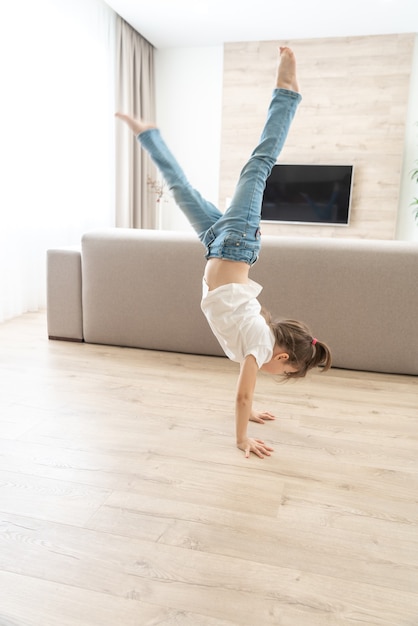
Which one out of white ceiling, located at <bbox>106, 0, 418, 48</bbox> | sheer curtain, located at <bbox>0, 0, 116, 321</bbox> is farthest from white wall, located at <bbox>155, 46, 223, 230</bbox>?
sheer curtain, located at <bbox>0, 0, 116, 321</bbox>

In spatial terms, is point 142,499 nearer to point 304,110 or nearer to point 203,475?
point 203,475

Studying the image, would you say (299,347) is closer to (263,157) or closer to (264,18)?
(263,157)

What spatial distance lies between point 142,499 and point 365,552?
60 cm

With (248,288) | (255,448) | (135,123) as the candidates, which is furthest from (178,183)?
(255,448)

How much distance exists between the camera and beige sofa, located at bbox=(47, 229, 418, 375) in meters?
2.41

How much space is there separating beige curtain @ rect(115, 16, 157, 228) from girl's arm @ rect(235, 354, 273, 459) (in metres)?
4.27

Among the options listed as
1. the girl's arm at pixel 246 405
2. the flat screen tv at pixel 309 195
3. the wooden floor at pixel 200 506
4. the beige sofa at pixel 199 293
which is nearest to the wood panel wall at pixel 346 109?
the flat screen tv at pixel 309 195

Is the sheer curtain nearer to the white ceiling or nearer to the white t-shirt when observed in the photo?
the white ceiling

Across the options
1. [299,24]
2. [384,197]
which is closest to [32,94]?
[299,24]

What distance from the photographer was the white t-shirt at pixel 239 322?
165cm

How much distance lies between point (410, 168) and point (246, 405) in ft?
16.0

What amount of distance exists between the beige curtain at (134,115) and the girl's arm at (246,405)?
4.27 m

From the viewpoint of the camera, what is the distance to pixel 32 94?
3812 millimetres

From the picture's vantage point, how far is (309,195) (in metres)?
5.82
